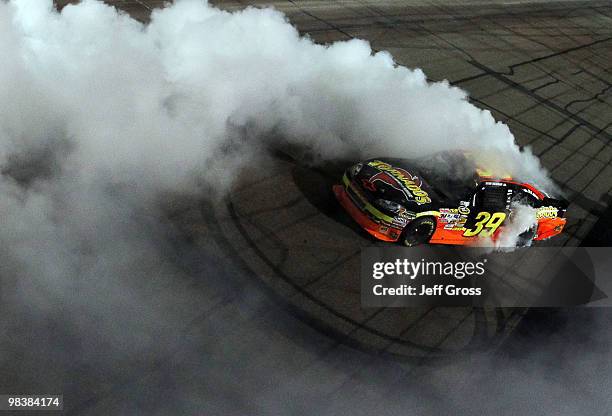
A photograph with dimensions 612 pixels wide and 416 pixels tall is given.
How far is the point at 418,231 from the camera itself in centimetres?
800

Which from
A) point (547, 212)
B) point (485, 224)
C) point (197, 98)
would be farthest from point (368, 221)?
point (197, 98)

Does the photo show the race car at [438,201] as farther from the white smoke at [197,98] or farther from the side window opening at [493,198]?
the white smoke at [197,98]

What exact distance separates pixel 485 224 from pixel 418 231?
1.07 m

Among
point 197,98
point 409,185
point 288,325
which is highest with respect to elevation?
point 197,98

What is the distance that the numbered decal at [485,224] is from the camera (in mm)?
8133

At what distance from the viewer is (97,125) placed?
28.0 ft

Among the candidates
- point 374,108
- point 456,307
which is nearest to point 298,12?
point 374,108

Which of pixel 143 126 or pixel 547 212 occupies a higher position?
pixel 143 126

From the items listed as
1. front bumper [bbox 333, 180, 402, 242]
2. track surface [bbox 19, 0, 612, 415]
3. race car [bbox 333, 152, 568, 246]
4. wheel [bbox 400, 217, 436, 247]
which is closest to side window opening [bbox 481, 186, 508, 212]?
race car [bbox 333, 152, 568, 246]

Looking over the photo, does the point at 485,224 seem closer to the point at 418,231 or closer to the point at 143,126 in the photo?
the point at 418,231

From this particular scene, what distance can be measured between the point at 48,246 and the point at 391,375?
173 inches

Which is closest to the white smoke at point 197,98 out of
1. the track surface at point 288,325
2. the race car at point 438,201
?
the race car at point 438,201

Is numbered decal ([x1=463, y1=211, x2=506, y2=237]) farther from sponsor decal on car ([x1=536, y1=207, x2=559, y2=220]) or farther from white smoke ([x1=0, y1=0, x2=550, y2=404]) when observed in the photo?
white smoke ([x1=0, y1=0, x2=550, y2=404])

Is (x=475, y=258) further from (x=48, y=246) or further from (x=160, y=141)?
(x=48, y=246)
